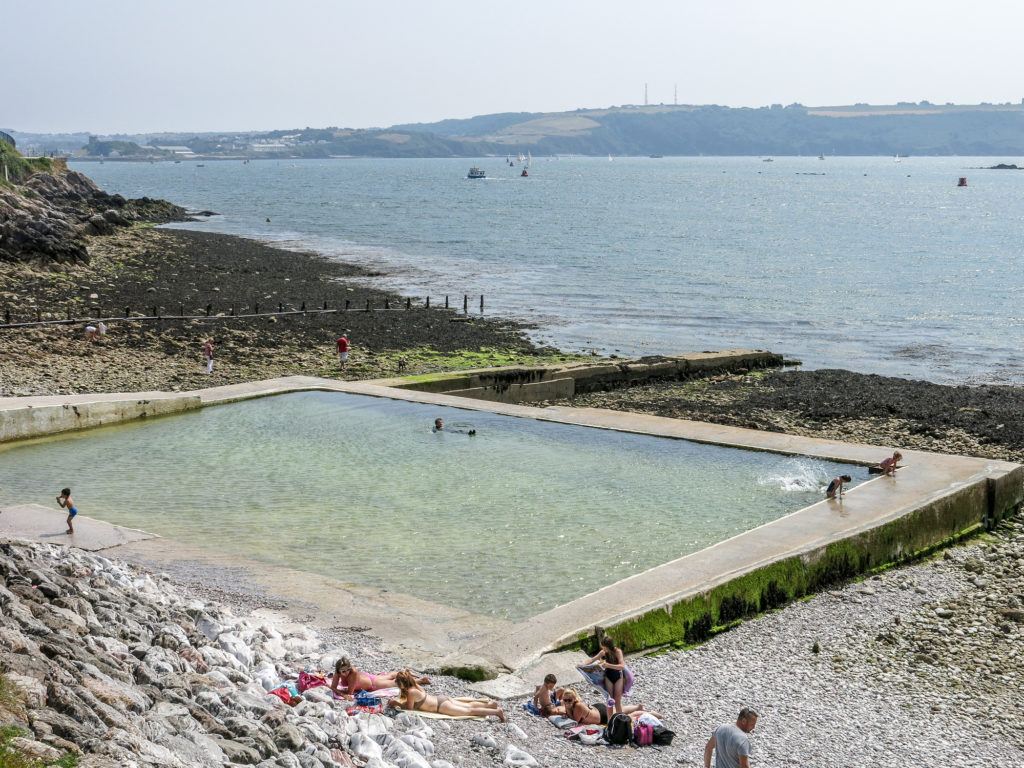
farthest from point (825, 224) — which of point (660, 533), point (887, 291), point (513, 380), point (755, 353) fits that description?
point (660, 533)

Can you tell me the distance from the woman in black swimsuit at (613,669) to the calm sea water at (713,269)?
31.9 metres

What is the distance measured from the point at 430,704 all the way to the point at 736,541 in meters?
7.16

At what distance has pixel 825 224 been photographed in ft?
418

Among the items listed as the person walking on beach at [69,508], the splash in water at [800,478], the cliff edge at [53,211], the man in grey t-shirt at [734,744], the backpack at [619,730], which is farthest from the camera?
the cliff edge at [53,211]

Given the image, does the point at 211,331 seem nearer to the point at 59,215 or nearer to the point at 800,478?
the point at 800,478

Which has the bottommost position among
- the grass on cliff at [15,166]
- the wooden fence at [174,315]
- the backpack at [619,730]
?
the backpack at [619,730]

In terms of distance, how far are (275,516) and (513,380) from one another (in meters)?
13.4

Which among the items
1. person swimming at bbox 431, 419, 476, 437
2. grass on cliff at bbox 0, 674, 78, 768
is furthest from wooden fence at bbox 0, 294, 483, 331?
grass on cliff at bbox 0, 674, 78, 768

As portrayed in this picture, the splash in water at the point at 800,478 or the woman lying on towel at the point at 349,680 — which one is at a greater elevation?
the woman lying on towel at the point at 349,680

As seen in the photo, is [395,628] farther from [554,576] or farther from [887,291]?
[887,291]

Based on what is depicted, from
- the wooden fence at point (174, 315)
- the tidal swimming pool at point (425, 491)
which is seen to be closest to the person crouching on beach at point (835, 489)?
the tidal swimming pool at point (425, 491)

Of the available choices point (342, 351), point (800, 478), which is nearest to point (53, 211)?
point (342, 351)

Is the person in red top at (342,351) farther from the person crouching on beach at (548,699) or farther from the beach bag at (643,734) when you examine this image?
the beach bag at (643,734)

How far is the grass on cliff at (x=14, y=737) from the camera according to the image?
293 inches
